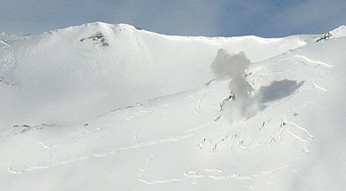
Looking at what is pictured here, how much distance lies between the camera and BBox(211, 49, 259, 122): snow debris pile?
55281mm

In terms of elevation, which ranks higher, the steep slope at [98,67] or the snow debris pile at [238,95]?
the steep slope at [98,67]

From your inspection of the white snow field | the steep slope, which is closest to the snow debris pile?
the white snow field

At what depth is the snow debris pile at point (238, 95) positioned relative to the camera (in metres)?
55.3

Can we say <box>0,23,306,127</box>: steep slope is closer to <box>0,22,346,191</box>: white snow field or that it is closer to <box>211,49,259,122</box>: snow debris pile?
<box>0,22,346,191</box>: white snow field

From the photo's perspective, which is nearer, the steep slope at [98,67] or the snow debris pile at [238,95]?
the snow debris pile at [238,95]

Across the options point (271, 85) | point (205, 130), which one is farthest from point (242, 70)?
point (205, 130)

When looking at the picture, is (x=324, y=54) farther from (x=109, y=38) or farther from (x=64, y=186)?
(x=109, y=38)

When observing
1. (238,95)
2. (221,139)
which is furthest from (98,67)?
(221,139)

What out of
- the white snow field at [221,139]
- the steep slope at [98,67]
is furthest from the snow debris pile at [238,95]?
the steep slope at [98,67]

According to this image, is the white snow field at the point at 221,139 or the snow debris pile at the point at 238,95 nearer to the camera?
the white snow field at the point at 221,139

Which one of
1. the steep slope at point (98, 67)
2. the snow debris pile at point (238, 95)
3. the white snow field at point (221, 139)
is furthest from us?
the steep slope at point (98, 67)

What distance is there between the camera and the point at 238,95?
57188 millimetres

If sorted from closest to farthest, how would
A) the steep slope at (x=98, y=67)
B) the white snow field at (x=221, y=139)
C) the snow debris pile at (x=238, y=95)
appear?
1. the white snow field at (x=221, y=139)
2. the snow debris pile at (x=238, y=95)
3. the steep slope at (x=98, y=67)

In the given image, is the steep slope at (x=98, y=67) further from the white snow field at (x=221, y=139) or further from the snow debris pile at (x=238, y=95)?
the snow debris pile at (x=238, y=95)
